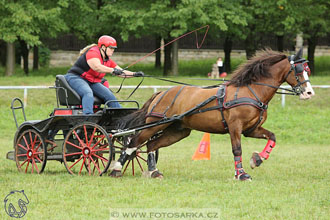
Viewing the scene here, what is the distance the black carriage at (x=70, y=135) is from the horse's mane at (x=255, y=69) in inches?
79.1

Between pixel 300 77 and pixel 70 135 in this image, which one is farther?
pixel 70 135

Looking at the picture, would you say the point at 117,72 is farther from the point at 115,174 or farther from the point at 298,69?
the point at 298,69

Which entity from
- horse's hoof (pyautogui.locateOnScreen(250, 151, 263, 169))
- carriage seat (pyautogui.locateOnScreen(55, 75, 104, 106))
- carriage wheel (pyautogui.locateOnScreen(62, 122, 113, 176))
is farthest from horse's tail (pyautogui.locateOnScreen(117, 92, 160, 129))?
horse's hoof (pyautogui.locateOnScreen(250, 151, 263, 169))

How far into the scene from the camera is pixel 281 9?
34.3m

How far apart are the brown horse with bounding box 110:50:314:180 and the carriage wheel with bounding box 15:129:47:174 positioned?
1.46 meters

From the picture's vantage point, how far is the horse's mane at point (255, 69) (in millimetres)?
9992

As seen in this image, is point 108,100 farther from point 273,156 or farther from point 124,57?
point 124,57

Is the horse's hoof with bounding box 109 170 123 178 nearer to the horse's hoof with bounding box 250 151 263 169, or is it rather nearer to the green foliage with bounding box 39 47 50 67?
the horse's hoof with bounding box 250 151 263 169

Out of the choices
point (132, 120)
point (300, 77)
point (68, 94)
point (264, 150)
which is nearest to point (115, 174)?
point (132, 120)

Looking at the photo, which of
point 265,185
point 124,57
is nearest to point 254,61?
point 265,185

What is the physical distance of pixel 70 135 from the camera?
35.4ft

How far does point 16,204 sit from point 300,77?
15.2 ft

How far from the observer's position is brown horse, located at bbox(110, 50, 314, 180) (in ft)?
32.1

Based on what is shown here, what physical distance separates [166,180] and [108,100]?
6.45 ft
